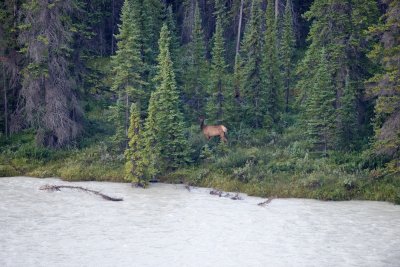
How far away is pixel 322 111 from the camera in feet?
103

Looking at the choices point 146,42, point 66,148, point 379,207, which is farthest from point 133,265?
point 146,42

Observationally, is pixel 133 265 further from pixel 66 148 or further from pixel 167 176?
pixel 66 148

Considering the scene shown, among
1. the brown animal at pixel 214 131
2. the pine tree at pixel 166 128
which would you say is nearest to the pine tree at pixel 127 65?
the pine tree at pixel 166 128

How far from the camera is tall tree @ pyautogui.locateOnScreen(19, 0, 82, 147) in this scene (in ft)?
110

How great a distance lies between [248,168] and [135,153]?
577cm

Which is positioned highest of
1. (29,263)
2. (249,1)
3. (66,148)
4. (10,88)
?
(249,1)

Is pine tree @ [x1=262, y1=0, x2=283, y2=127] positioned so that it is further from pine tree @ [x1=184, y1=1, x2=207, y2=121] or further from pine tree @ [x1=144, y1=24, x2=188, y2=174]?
pine tree @ [x1=144, y1=24, x2=188, y2=174]

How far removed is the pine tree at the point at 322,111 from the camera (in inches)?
1233

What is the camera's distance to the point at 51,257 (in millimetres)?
18016

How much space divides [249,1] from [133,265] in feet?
124

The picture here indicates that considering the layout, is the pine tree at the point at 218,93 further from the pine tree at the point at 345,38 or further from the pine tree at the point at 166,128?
the pine tree at the point at 345,38

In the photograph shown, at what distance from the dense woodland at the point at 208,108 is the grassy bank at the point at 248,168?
7 cm

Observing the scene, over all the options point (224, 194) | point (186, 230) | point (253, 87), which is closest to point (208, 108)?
point (253, 87)

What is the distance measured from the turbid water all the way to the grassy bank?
3.72ft
